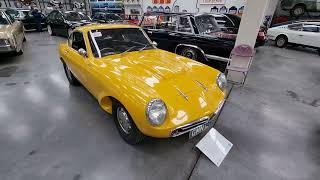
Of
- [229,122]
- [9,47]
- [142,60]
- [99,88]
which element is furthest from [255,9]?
[9,47]

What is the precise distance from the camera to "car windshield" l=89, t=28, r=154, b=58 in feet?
8.88

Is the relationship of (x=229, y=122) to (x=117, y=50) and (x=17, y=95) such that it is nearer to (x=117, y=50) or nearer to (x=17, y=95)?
(x=117, y=50)

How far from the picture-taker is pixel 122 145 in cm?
229

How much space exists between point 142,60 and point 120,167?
1400 mm

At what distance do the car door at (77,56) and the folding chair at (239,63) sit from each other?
2971 millimetres

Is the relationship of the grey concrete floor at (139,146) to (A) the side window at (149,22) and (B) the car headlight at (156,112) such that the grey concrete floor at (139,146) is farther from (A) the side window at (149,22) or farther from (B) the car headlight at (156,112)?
(A) the side window at (149,22)

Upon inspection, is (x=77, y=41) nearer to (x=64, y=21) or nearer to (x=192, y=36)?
(x=192, y=36)

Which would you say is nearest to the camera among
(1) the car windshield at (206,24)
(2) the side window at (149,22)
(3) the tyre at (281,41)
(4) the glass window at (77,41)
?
Answer: (4) the glass window at (77,41)

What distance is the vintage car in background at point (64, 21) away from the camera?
27.5 feet

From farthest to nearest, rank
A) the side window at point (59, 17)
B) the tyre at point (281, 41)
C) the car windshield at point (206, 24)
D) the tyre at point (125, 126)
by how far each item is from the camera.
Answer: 1. the side window at point (59, 17)
2. the tyre at point (281, 41)
3. the car windshield at point (206, 24)
4. the tyre at point (125, 126)

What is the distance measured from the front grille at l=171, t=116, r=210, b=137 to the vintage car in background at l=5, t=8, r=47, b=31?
12008mm

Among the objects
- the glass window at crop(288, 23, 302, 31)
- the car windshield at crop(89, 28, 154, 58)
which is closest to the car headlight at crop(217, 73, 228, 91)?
the car windshield at crop(89, 28, 154, 58)

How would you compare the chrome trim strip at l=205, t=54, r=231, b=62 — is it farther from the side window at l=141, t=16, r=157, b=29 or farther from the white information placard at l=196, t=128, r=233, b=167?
the white information placard at l=196, t=128, r=233, b=167

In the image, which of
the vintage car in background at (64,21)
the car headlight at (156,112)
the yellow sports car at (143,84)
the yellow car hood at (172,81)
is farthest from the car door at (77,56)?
the vintage car in background at (64,21)
